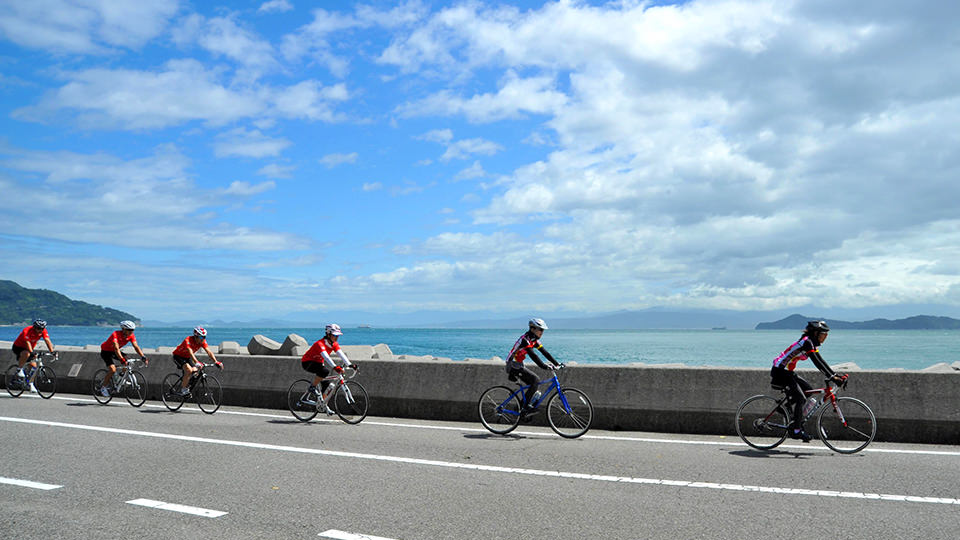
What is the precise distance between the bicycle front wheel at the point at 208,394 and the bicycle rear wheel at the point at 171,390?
1.86 ft

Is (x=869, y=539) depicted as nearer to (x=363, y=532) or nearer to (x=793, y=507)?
(x=793, y=507)

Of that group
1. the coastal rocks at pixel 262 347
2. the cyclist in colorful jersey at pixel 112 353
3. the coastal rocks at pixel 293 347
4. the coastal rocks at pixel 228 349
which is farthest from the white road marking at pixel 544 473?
the coastal rocks at pixel 228 349

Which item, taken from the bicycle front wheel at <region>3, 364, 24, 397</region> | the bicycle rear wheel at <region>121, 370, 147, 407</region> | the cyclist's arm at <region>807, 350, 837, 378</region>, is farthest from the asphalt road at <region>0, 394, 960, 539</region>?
the bicycle front wheel at <region>3, 364, 24, 397</region>

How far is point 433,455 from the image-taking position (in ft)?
29.5

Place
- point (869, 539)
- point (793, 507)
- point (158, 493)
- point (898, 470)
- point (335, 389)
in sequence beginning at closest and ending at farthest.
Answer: point (869, 539) < point (793, 507) < point (158, 493) < point (898, 470) < point (335, 389)

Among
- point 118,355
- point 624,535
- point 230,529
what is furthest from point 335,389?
point 624,535

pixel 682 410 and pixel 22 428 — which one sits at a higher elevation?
pixel 682 410

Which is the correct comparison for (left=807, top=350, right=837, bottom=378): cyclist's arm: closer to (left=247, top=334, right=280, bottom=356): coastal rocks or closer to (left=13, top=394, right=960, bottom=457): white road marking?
→ (left=13, top=394, right=960, bottom=457): white road marking

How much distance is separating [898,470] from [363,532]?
233 inches

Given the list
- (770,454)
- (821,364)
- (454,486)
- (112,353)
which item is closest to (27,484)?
(454,486)

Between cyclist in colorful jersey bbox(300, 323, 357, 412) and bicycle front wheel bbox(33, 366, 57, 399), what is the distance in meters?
7.16

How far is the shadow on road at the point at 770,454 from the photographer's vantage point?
8968mm

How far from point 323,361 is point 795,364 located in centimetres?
758

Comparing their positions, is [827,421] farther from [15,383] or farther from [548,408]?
[15,383]
